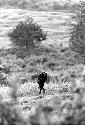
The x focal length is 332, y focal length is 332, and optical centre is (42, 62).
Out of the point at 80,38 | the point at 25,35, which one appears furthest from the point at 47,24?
the point at 80,38

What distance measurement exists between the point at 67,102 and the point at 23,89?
6.12 metres

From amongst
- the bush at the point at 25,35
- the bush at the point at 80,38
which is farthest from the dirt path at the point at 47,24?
the bush at the point at 80,38

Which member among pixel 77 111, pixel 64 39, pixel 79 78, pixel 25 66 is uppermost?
pixel 64 39

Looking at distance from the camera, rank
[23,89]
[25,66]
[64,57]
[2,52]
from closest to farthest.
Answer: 1. [23,89]
2. [25,66]
3. [64,57]
4. [2,52]

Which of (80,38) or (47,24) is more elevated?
(47,24)

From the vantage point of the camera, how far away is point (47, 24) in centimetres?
6875

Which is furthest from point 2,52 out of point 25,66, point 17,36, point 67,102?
point 67,102

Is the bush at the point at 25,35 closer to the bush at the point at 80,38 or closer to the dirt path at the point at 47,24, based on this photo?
the bush at the point at 80,38

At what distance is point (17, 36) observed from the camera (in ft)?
137

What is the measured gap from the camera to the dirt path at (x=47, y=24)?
53275mm

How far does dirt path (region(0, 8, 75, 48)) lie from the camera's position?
53.3 m

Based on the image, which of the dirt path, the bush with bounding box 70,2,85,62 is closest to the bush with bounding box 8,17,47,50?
the bush with bounding box 70,2,85,62

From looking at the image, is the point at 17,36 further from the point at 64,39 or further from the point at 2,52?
the point at 64,39

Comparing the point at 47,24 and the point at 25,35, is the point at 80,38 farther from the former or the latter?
the point at 47,24
